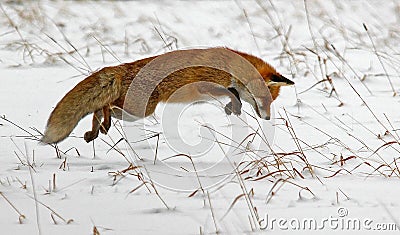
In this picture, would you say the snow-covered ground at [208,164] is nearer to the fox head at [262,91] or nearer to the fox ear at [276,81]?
the fox head at [262,91]

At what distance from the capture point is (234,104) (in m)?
4.05

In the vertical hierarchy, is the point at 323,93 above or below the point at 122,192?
above

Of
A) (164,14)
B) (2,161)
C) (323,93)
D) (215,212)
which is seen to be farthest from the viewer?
(164,14)

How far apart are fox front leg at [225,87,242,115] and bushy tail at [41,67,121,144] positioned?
2.71 feet

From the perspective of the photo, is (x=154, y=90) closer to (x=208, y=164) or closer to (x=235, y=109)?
(x=235, y=109)

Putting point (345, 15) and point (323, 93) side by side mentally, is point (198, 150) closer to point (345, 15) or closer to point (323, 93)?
point (323, 93)

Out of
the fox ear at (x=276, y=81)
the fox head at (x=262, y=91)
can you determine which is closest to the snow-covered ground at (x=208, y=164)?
the fox head at (x=262, y=91)

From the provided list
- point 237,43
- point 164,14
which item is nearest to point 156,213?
point 237,43

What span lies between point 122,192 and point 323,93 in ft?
9.16

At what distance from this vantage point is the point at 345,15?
30.7 feet

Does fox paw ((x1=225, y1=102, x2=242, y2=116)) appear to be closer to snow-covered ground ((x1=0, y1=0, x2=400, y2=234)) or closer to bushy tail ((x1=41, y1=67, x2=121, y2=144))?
snow-covered ground ((x1=0, y1=0, x2=400, y2=234))

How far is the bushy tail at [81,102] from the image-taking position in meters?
3.37

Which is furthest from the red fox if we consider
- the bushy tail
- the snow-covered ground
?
the snow-covered ground

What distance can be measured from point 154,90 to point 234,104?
0.58 metres
